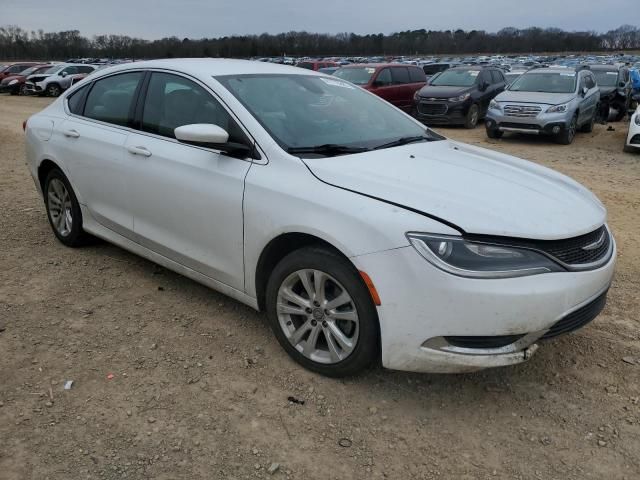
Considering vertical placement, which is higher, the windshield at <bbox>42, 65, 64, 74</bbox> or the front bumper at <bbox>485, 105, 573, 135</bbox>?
the windshield at <bbox>42, 65, 64, 74</bbox>

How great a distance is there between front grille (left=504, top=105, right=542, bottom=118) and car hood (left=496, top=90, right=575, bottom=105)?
23 cm

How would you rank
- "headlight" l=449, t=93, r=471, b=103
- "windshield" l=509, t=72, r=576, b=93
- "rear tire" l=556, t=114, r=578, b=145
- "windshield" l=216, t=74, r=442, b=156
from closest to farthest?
"windshield" l=216, t=74, r=442, b=156
"rear tire" l=556, t=114, r=578, b=145
"windshield" l=509, t=72, r=576, b=93
"headlight" l=449, t=93, r=471, b=103

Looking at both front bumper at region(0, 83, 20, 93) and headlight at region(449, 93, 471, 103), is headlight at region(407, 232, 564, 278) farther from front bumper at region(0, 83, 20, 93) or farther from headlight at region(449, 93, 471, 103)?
front bumper at region(0, 83, 20, 93)

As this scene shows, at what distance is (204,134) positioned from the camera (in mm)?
3191

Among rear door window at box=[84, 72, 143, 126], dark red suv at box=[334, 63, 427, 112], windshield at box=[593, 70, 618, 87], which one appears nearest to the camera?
rear door window at box=[84, 72, 143, 126]

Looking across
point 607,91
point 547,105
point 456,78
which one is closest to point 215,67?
point 547,105

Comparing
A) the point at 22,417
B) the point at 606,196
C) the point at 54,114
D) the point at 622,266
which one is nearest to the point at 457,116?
the point at 606,196

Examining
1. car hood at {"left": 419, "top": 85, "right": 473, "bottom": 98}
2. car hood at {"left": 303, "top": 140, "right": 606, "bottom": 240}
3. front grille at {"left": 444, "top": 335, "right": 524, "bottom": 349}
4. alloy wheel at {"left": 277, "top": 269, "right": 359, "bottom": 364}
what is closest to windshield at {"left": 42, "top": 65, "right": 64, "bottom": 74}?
car hood at {"left": 419, "top": 85, "right": 473, "bottom": 98}

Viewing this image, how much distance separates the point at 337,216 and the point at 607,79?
16.6 m

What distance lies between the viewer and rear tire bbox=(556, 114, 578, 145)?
474 inches

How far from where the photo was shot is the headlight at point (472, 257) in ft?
8.35

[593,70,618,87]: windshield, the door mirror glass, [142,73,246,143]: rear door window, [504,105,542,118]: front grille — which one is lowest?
[504,105,542,118]: front grille

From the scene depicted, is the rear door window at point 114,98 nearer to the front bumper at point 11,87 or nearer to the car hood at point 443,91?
the car hood at point 443,91

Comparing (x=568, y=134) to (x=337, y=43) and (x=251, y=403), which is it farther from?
(x=337, y=43)
